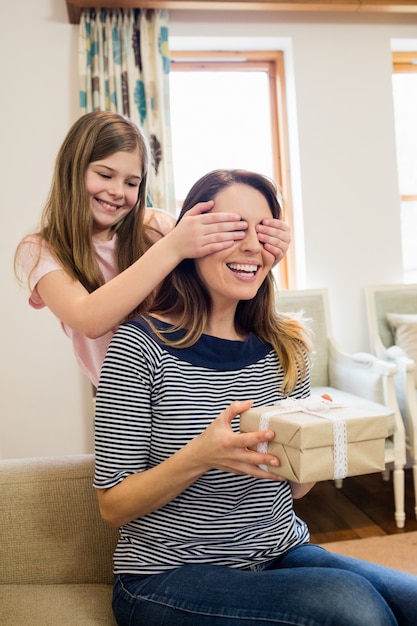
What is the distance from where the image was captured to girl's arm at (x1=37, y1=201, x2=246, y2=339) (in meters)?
1.11

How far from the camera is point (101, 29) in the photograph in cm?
310

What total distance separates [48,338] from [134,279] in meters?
2.14

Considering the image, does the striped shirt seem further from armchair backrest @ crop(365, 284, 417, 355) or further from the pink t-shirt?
armchair backrest @ crop(365, 284, 417, 355)

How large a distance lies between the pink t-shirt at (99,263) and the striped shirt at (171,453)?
1.14 feet

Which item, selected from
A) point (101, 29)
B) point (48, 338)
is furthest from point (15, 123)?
point (48, 338)

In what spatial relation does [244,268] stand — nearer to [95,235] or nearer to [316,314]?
[95,235]

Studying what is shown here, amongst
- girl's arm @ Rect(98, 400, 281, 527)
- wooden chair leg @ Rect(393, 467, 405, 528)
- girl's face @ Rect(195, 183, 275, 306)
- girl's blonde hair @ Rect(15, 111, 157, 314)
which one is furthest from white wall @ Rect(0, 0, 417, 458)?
girl's arm @ Rect(98, 400, 281, 527)

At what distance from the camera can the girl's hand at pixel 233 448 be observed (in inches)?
34.5

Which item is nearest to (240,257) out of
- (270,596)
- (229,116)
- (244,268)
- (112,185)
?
(244,268)

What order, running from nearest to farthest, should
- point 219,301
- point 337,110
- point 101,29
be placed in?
point 219,301 < point 101,29 < point 337,110

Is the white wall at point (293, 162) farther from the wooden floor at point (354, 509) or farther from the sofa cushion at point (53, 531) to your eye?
the sofa cushion at point (53, 531)

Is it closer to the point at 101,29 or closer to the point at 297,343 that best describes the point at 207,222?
the point at 297,343

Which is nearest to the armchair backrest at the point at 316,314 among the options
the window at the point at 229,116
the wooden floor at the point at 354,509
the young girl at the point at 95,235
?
the window at the point at 229,116

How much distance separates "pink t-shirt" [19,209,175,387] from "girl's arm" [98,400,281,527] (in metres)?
0.49
